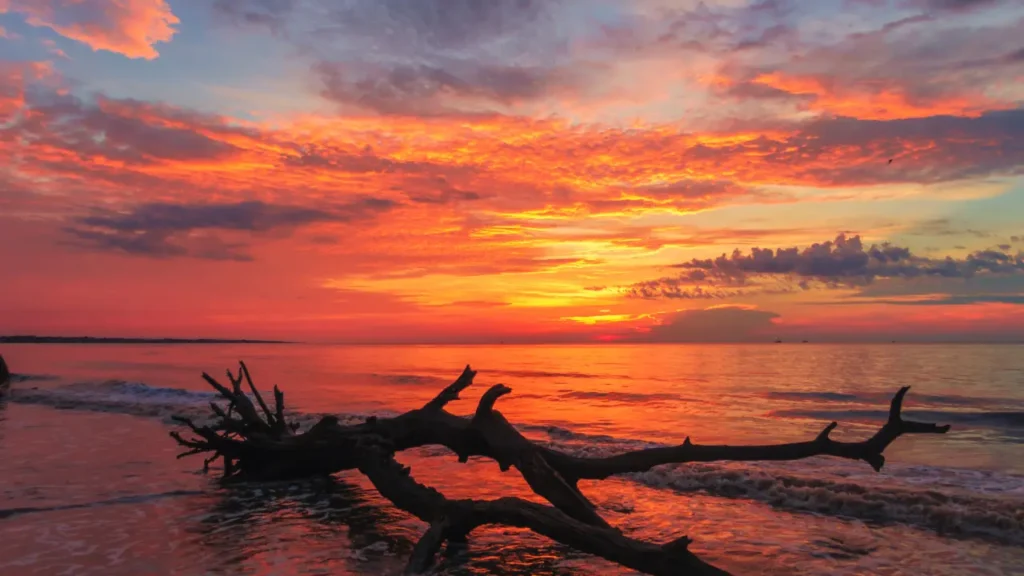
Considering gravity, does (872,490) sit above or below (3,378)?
below

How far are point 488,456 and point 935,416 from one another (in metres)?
26.3

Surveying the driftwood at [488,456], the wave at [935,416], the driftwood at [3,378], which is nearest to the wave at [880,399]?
the wave at [935,416]

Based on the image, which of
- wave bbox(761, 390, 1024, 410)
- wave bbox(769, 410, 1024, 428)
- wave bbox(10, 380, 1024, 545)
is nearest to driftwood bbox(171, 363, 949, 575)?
wave bbox(10, 380, 1024, 545)

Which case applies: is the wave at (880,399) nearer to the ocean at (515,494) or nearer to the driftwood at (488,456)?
the ocean at (515,494)

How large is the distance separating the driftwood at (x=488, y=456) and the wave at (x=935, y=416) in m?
19.7

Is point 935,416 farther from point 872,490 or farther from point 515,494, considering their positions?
point 515,494

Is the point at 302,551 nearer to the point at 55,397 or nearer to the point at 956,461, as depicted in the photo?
the point at 956,461

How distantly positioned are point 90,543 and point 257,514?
2.30 metres

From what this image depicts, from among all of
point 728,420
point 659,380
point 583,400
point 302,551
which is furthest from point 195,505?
point 659,380

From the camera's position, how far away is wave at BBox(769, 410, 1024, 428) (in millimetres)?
25828

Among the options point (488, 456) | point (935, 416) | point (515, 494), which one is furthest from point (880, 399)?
point (488, 456)

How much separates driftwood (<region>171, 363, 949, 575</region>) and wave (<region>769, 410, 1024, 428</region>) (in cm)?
1967

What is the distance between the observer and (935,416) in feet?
93.2

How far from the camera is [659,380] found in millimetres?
48969
